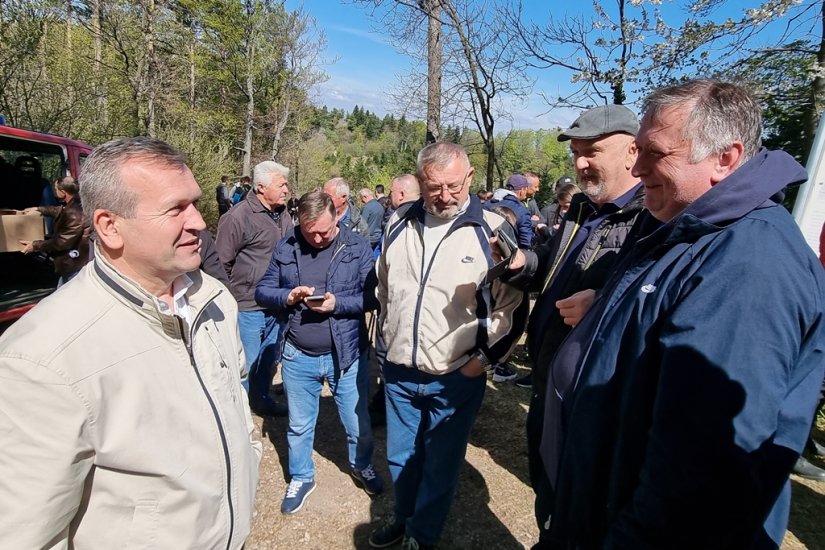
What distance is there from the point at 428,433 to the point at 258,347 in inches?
82.5

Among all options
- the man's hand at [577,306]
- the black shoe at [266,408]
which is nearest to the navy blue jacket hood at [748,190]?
the man's hand at [577,306]

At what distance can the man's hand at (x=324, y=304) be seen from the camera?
8.71 ft

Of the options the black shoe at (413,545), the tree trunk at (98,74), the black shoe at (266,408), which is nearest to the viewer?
the black shoe at (413,545)

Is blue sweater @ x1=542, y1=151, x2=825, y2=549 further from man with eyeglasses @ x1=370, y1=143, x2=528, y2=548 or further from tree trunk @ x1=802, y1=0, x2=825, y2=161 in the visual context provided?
tree trunk @ x1=802, y1=0, x2=825, y2=161

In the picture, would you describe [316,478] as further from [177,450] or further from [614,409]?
[614,409]

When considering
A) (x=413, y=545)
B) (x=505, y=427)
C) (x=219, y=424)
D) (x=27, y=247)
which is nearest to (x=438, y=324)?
(x=219, y=424)

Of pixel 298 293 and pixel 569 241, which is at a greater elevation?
pixel 569 241

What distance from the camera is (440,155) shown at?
224cm

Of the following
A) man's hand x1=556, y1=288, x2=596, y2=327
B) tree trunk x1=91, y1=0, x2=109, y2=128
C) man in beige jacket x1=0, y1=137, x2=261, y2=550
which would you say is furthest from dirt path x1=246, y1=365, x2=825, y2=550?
tree trunk x1=91, y1=0, x2=109, y2=128

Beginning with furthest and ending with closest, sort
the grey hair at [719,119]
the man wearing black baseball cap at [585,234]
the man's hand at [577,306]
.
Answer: the man wearing black baseball cap at [585,234] → the man's hand at [577,306] → the grey hair at [719,119]

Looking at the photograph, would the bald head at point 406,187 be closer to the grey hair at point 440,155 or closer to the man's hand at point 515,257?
the grey hair at point 440,155

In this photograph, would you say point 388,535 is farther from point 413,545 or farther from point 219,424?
point 219,424

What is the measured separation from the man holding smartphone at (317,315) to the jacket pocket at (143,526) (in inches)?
60.2

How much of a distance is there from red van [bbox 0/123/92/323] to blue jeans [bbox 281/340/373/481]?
3524 millimetres
